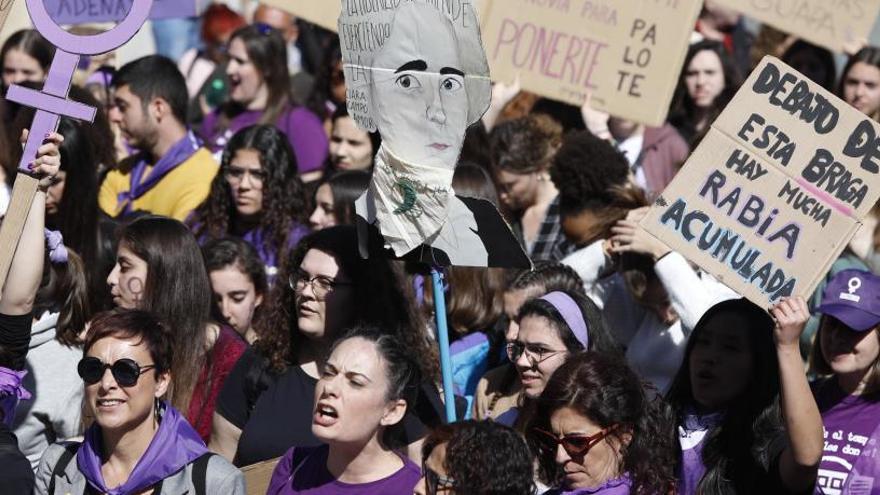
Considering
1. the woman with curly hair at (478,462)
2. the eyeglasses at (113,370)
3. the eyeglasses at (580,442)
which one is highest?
the woman with curly hair at (478,462)

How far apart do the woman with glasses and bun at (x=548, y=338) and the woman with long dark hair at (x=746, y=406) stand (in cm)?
41

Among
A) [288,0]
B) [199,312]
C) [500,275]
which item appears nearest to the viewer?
[199,312]

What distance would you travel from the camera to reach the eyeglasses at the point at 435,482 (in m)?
3.91

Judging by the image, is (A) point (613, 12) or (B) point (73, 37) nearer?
(B) point (73, 37)

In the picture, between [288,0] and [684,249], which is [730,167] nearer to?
[684,249]

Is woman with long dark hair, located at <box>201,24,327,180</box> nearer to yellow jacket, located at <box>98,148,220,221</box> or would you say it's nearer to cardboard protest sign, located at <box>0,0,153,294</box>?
yellow jacket, located at <box>98,148,220,221</box>

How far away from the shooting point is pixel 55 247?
551 cm

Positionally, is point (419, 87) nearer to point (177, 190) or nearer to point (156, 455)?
point (156, 455)

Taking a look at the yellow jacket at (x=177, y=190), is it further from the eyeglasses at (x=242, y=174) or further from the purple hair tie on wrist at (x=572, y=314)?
the purple hair tie on wrist at (x=572, y=314)

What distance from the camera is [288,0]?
24.5 ft

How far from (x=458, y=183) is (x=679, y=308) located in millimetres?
1196

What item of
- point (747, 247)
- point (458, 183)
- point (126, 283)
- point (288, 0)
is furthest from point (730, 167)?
point (288, 0)

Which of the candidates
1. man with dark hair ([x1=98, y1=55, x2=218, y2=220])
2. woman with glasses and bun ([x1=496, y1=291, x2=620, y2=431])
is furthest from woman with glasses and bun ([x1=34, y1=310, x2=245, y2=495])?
man with dark hair ([x1=98, y1=55, x2=218, y2=220])

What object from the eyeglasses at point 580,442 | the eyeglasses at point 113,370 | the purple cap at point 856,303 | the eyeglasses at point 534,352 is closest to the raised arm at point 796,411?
the purple cap at point 856,303
